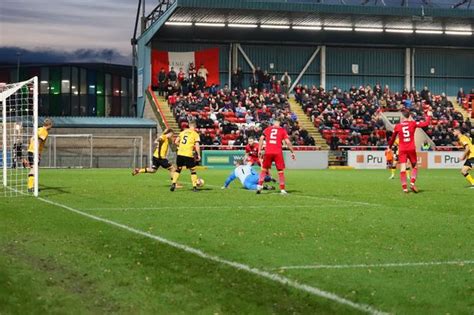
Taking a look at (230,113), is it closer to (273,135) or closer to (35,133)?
(273,135)

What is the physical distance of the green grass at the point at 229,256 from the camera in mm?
6688

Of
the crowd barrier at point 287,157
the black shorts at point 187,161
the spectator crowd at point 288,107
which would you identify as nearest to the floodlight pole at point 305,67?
the spectator crowd at point 288,107

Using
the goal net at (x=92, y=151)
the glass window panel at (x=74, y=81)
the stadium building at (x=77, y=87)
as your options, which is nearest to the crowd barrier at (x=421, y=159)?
the goal net at (x=92, y=151)

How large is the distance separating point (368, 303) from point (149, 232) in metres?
5.33

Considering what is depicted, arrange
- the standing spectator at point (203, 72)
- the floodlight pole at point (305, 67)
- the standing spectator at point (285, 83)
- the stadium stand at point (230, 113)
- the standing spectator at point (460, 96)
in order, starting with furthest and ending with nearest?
the standing spectator at point (460, 96)
the floodlight pole at point (305, 67)
the standing spectator at point (285, 83)
the standing spectator at point (203, 72)
the stadium stand at point (230, 113)

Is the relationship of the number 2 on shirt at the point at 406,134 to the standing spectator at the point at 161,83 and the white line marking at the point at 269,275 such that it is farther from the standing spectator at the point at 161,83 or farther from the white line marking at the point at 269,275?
the standing spectator at the point at 161,83

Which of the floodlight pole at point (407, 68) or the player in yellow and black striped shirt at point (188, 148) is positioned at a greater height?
the floodlight pole at point (407, 68)

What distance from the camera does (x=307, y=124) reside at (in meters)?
55.2

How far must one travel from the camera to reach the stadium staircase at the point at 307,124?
53.0 meters

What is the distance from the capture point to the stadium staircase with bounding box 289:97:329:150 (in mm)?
53031

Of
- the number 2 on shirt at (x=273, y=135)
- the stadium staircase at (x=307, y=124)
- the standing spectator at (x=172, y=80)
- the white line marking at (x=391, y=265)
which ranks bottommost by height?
the white line marking at (x=391, y=265)

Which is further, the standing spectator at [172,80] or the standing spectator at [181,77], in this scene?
the standing spectator at [181,77]

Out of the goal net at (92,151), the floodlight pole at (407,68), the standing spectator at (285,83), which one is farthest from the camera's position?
the floodlight pole at (407,68)

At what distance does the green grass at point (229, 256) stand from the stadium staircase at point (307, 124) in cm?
3614
